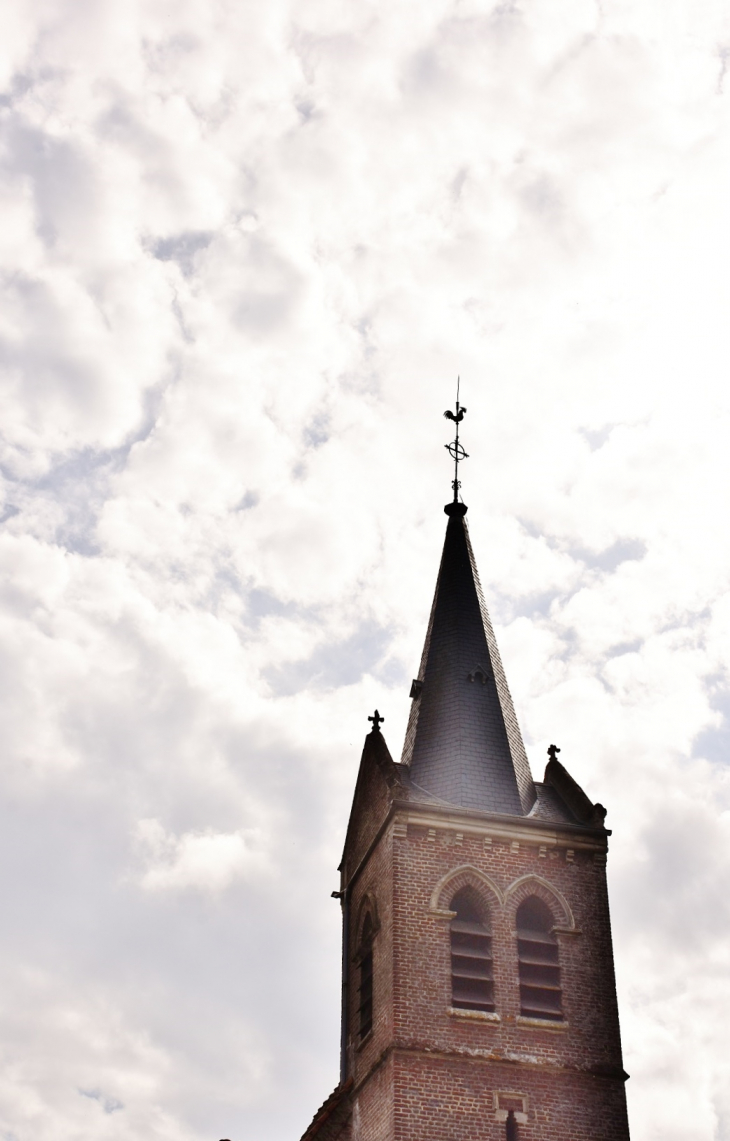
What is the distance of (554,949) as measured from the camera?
A: 20.7 meters

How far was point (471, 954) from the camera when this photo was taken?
20.2 metres

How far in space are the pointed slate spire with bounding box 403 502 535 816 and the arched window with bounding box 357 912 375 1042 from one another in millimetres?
2685

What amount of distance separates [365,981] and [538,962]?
3.14 metres

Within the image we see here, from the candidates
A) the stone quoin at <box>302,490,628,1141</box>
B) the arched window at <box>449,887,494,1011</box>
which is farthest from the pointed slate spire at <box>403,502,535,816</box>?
the arched window at <box>449,887,494,1011</box>

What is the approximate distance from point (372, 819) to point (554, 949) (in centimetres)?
405

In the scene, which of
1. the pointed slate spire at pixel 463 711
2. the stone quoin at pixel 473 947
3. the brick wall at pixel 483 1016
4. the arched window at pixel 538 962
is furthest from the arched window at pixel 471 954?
the pointed slate spire at pixel 463 711

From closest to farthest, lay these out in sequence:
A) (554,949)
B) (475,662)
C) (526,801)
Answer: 1. (554,949)
2. (526,801)
3. (475,662)

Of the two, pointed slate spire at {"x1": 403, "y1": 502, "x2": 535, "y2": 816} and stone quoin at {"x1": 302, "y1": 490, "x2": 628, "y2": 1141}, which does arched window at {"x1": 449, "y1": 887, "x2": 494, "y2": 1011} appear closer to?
stone quoin at {"x1": 302, "y1": 490, "x2": 628, "y2": 1141}

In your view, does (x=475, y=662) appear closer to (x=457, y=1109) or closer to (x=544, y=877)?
(x=544, y=877)

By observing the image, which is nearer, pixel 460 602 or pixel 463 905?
pixel 463 905

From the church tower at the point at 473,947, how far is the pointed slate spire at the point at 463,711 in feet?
0.15

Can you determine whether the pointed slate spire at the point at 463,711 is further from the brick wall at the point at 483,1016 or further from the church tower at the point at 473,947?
the brick wall at the point at 483,1016

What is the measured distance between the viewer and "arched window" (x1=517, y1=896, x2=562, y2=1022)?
20047 millimetres

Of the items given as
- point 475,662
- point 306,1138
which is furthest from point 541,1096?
point 475,662
